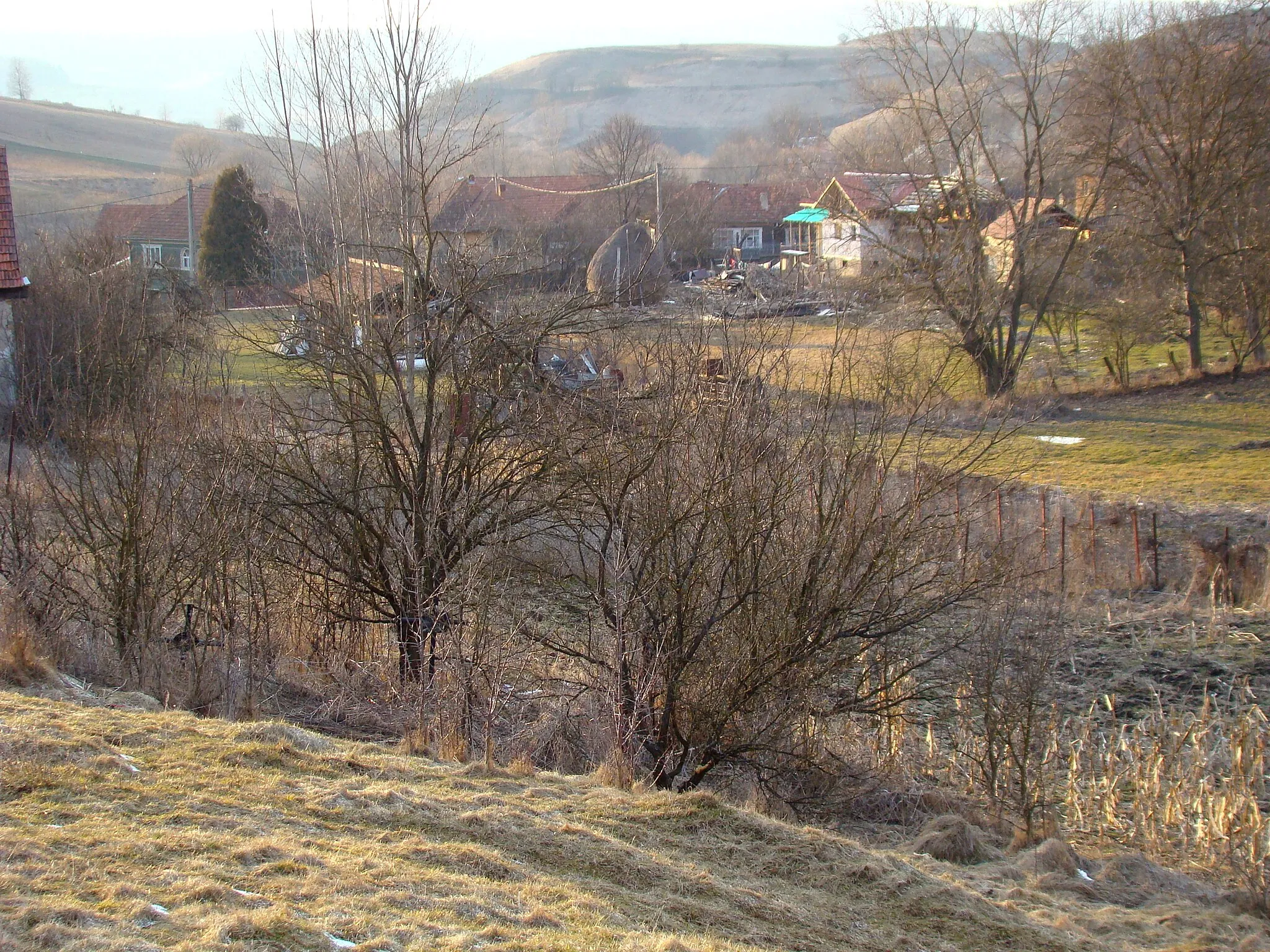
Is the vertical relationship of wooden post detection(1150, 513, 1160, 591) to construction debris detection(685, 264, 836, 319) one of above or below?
below

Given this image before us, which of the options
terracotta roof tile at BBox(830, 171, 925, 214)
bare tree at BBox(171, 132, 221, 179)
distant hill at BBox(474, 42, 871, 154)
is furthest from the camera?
distant hill at BBox(474, 42, 871, 154)

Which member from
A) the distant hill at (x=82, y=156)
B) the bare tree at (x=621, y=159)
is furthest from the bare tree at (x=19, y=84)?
the bare tree at (x=621, y=159)

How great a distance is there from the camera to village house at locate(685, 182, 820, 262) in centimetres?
5950

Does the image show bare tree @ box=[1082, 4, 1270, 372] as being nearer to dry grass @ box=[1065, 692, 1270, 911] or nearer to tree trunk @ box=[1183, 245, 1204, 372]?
tree trunk @ box=[1183, 245, 1204, 372]

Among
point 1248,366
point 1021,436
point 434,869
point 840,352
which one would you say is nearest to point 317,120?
point 840,352

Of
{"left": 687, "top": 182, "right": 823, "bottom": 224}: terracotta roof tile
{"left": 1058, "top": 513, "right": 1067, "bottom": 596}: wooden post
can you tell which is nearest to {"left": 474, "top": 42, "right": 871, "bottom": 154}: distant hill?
{"left": 687, "top": 182, "right": 823, "bottom": 224}: terracotta roof tile

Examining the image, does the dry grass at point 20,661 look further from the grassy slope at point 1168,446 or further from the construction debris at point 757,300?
the grassy slope at point 1168,446

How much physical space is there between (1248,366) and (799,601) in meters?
25.6

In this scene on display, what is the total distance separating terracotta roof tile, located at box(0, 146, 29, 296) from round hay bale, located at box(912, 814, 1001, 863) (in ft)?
39.9

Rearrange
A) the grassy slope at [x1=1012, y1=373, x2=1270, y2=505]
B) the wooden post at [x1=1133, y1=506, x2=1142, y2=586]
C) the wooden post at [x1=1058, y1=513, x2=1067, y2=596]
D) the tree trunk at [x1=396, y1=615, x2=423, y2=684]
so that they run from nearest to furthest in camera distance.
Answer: the tree trunk at [x1=396, y1=615, x2=423, y2=684], the wooden post at [x1=1058, y1=513, x2=1067, y2=596], the wooden post at [x1=1133, y1=506, x2=1142, y2=586], the grassy slope at [x1=1012, y1=373, x2=1270, y2=505]

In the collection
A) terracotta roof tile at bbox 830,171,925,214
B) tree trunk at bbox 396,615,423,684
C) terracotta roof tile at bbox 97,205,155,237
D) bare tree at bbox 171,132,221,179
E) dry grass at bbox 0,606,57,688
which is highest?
bare tree at bbox 171,132,221,179

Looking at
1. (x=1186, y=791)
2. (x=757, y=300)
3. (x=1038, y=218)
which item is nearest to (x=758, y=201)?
(x=1038, y=218)

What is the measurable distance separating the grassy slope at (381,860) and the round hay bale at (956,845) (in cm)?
135

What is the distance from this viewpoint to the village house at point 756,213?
59.5 metres
